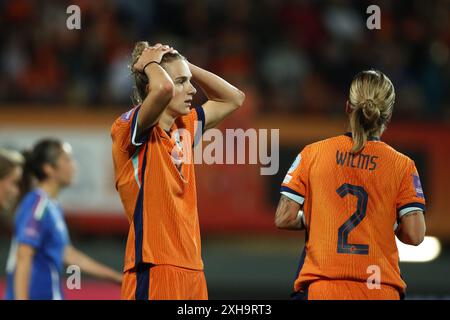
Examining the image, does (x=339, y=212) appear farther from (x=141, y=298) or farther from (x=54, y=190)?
(x=54, y=190)

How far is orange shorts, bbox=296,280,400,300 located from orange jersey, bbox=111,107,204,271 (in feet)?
2.12

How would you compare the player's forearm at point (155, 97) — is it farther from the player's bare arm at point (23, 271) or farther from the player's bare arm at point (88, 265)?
the player's bare arm at point (23, 271)

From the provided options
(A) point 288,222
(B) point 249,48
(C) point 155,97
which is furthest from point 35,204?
(B) point 249,48

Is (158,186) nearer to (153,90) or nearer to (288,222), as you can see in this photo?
(153,90)

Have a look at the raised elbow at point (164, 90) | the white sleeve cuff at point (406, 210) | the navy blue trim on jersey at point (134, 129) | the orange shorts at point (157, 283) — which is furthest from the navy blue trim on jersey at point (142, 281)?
the white sleeve cuff at point (406, 210)

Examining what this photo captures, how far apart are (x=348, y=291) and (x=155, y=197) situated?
1.05 meters

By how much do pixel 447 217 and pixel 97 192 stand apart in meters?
4.49

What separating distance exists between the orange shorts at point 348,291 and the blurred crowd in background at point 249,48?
7.39 meters

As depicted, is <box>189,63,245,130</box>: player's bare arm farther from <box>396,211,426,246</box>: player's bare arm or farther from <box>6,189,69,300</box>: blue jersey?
<box>6,189,69,300</box>: blue jersey

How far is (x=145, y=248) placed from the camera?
176 inches

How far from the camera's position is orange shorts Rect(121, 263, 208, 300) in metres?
4.45

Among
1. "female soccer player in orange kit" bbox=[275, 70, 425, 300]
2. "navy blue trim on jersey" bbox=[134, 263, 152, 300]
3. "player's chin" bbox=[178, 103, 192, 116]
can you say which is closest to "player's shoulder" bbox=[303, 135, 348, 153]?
"female soccer player in orange kit" bbox=[275, 70, 425, 300]

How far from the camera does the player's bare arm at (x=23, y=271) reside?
19.1 feet
